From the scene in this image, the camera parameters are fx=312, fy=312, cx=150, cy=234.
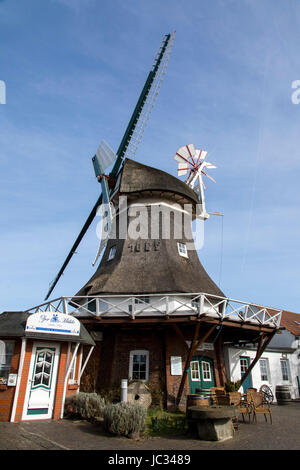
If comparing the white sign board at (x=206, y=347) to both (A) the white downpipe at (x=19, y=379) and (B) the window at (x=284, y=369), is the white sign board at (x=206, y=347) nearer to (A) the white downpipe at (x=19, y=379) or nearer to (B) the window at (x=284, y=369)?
(A) the white downpipe at (x=19, y=379)

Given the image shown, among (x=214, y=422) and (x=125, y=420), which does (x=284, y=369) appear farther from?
(x=125, y=420)

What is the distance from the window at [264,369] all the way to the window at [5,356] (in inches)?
536

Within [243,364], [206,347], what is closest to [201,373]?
[206,347]

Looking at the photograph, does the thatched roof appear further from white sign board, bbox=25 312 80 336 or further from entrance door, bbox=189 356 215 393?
white sign board, bbox=25 312 80 336

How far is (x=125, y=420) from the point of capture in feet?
24.7

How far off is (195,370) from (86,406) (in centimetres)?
530

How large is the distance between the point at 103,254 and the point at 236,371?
29.8ft

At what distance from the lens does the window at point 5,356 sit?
9.25 meters

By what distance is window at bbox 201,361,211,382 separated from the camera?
13059mm

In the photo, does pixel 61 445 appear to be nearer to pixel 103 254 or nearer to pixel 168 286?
pixel 168 286

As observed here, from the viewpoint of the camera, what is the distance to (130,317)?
A: 11.1m

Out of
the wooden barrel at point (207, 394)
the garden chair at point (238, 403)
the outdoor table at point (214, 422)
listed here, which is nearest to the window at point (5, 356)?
the outdoor table at point (214, 422)
